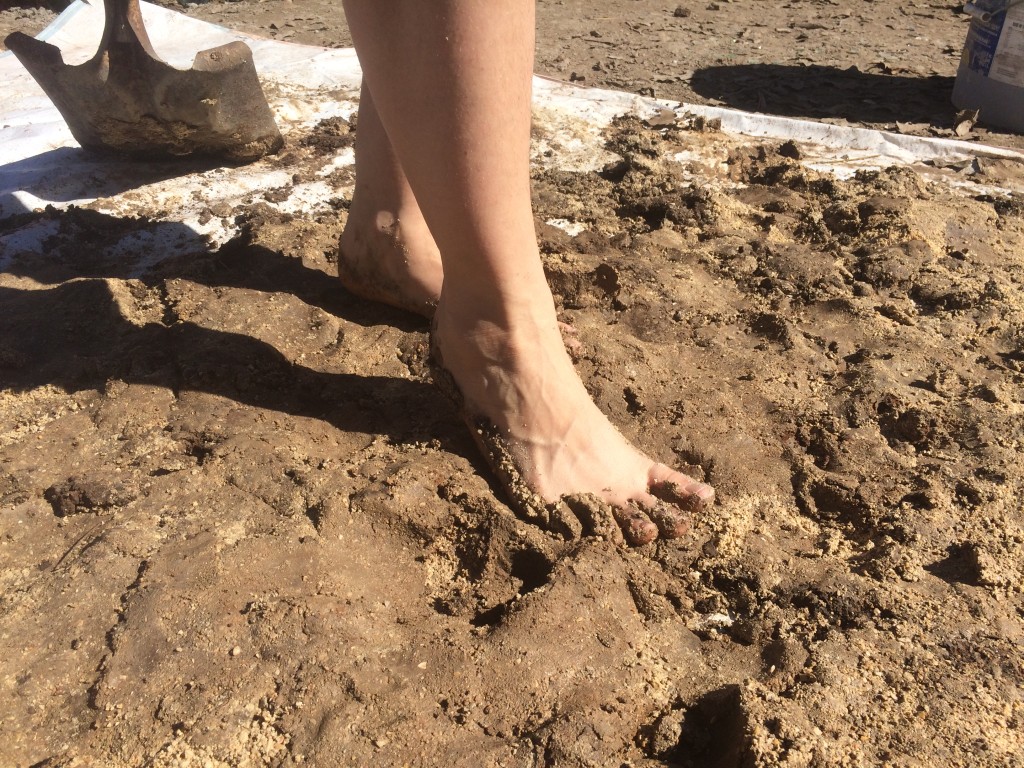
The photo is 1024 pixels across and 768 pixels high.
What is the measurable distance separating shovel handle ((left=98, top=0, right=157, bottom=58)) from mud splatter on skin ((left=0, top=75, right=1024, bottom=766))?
801 millimetres

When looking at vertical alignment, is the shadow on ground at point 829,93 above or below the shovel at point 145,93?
below

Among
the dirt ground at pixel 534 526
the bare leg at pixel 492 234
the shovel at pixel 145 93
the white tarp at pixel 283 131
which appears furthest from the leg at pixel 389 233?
the shovel at pixel 145 93

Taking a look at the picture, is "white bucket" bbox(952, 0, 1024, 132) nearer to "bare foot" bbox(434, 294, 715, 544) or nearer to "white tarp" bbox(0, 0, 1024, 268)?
"white tarp" bbox(0, 0, 1024, 268)

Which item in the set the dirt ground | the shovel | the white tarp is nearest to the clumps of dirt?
the white tarp

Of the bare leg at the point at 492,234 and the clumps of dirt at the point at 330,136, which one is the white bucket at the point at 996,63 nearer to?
the clumps of dirt at the point at 330,136

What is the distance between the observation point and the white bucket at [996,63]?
134 inches

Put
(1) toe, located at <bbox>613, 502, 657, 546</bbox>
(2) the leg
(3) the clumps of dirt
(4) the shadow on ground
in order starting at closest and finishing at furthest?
(1) toe, located at <bbox>613, 502, 657, 546</bbox> < (2) the leg < (3) the clumps of dirt < (4) the shadow on ground

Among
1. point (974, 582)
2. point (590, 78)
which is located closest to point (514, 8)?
point (974, 582)

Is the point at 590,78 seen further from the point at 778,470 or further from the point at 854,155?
the point at 778,470

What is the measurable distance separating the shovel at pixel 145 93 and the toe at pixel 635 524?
6.54 ft

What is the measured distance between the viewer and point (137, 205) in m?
2.66

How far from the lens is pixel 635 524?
1474 mm

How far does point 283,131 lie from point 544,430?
208 cm

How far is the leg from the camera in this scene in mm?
1997
